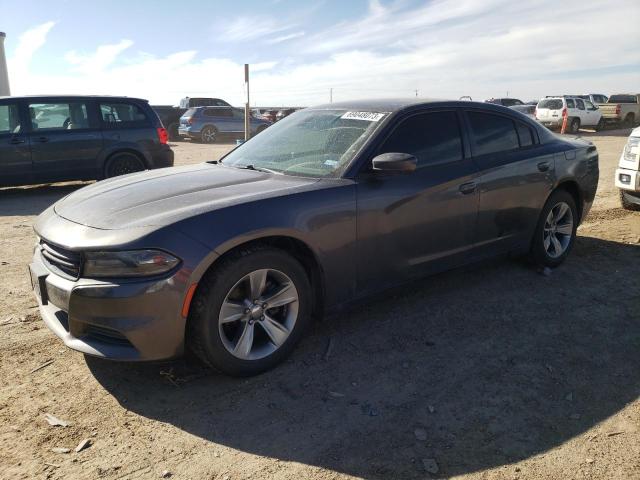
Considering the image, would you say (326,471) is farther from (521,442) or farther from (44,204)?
(44,204)

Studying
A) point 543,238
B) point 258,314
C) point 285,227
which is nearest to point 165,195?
point 285,227

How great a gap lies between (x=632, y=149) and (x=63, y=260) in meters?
6.78

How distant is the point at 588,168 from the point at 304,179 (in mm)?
3301

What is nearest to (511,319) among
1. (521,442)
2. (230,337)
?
(521,442)

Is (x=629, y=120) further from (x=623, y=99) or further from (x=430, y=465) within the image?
(x=430, y=465)

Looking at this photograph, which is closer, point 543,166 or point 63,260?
point 63,260

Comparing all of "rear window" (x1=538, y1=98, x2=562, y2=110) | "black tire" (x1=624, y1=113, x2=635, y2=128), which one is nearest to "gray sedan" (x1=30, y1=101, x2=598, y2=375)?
"rear window" (x1=538, y1=98, x2=562, y2=110)

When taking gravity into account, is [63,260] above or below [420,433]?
above

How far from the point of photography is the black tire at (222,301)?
2807 mm

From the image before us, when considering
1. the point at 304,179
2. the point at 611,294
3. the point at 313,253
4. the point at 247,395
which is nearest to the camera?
the point at 247,395

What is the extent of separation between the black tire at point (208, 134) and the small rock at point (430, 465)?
882 inches

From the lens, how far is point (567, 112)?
80.7 ft

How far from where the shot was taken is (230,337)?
307 centimetres

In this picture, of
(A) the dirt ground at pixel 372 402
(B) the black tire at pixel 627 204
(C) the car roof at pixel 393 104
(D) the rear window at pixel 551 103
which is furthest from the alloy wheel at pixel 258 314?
(D) the rear window at pixel 551 103
